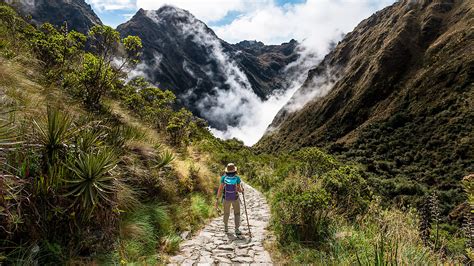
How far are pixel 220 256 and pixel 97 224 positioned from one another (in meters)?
2.74

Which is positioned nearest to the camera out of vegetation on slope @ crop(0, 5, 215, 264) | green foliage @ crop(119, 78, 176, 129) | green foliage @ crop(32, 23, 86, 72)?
vegetation on slope @ crop(0, 5, 215, 264)

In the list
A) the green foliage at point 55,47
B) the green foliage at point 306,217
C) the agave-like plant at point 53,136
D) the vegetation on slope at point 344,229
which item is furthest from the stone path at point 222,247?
the green foliage at point 55,47

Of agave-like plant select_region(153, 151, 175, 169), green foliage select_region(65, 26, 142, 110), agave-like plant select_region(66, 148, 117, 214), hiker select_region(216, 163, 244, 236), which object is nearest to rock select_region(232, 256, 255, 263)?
hiker select_region(216, 163, 244, 236)

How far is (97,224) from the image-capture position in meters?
5.14

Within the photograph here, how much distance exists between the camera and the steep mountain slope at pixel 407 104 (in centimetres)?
7296

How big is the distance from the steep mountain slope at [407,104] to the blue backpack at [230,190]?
61.9 metres

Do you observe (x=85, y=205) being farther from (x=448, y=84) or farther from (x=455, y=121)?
(x=448, y=84)

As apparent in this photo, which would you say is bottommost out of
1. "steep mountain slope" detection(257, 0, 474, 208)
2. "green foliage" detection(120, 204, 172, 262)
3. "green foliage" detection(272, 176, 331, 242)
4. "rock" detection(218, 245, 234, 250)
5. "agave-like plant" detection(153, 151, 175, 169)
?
"rock" detection(218, 245, 234, 250)

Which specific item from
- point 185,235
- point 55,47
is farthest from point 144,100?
point 185,235

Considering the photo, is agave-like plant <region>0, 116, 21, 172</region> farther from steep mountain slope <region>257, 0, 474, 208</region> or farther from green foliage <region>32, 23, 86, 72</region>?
steep mountain slope <region>257, 0, 474, 208</region>

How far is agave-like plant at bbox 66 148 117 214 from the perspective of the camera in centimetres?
467

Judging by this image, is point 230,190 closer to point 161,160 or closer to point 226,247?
point 226,247

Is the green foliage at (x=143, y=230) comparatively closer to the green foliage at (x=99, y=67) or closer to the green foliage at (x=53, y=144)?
the green foliage at (x=53, y=144)

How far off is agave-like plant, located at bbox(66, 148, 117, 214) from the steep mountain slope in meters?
66.3
